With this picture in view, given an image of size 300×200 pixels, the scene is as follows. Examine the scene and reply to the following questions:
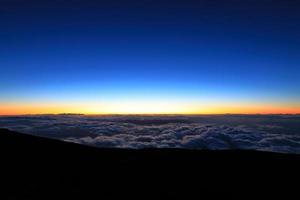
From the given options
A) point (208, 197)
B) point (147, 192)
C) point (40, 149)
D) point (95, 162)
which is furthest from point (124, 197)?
point (40, 149)

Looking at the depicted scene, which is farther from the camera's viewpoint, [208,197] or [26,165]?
[26,165]

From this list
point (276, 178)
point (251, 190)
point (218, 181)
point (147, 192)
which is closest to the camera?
point (147, 192)

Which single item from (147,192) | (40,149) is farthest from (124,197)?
(40,149)

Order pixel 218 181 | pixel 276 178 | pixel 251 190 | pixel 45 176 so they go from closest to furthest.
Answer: pixel 45 176, pixel 251 190, pixel 218 181, pixel 276 178

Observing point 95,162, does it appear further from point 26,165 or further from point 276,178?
point 276,178

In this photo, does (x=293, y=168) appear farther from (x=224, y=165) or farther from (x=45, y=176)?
(x=45, y=176)

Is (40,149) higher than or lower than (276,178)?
higher
